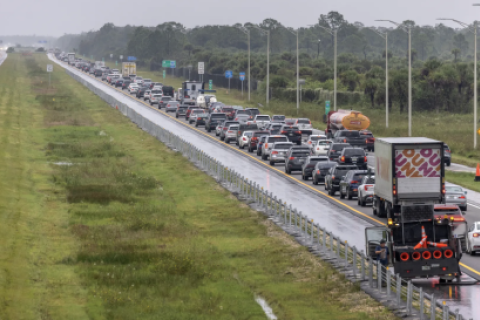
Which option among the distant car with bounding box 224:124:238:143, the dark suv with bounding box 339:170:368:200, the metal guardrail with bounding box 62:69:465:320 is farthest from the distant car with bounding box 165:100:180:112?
the dark suv with bounding box 339:170:368:200

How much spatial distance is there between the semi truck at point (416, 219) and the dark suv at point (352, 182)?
593 inches

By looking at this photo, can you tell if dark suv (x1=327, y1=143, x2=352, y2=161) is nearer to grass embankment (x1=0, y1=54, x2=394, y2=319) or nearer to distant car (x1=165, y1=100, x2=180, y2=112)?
grass embankment (x1=0, y1=54, x2=394, y2=319)

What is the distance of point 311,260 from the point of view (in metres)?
28.0

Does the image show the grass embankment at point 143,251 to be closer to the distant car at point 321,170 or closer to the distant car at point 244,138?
the distant car at point 321,170

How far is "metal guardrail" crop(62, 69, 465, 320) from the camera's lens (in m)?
20.7

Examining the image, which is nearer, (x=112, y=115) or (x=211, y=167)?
(x=211, y=167)

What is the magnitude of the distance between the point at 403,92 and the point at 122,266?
8604 cm

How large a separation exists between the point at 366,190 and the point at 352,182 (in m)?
2.45

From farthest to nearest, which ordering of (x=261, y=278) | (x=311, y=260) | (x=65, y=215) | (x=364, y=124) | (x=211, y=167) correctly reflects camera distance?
(x=364, y=124) < (x=211, y=167) < (x=65, y=215) < (x=311, y=260) < (x=261, y=278)

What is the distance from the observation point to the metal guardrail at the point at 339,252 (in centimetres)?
2070

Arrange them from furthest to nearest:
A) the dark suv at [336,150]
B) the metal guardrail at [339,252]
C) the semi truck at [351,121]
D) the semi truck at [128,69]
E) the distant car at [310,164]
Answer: the semi truck at [128,69], the semi truck at [351,121], the dark suv at [336,150], the distant car at [310,164], the metal guardrail at [339,252]

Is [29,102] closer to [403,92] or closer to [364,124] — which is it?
[403,92]

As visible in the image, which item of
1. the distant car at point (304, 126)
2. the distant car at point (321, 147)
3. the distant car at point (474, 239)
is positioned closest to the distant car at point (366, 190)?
the distant car at point (474, 239)

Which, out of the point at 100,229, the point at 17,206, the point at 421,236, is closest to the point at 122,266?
the point at 100,229
